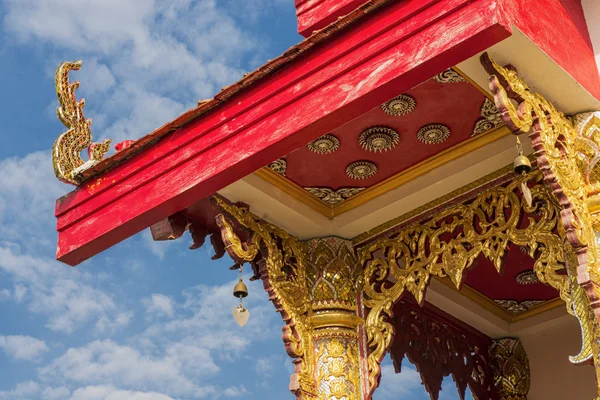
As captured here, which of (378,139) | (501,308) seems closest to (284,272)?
(378,139)

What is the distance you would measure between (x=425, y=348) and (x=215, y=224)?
1772 mm

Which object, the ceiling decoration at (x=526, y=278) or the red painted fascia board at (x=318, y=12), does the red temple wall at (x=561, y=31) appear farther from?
the ceiling decoration at (x=526, y=278)

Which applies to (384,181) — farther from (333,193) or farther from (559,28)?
(559,28)

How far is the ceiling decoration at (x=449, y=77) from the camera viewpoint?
5.13 m

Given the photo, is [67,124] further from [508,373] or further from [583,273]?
[508,373]

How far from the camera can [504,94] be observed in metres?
4.55

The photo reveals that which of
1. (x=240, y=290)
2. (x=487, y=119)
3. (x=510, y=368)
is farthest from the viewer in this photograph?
(x=510, y=368)

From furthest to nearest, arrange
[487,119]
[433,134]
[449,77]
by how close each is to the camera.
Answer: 1. [433,134]
2. [487,119]
3. [449,77]

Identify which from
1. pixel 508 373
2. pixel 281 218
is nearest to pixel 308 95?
pixel 281 218

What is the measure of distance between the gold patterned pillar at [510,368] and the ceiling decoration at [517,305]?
8.1 inches

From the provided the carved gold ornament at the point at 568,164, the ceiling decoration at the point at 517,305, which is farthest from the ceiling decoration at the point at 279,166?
the ceiling decoration at the point at 517,305

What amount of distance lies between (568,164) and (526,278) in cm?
252

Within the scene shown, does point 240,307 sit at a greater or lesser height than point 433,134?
lesser

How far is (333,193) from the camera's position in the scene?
19.9 feet
